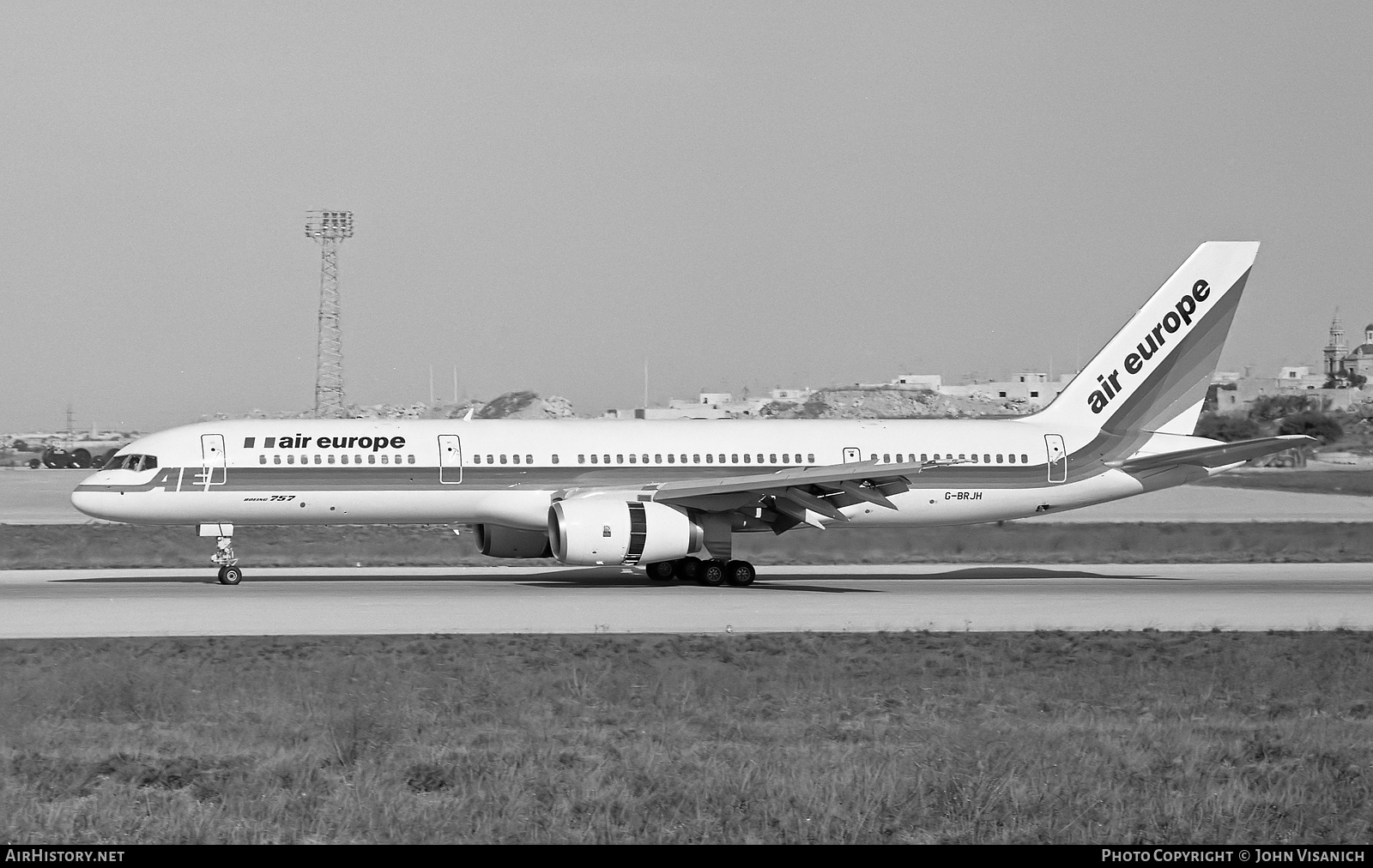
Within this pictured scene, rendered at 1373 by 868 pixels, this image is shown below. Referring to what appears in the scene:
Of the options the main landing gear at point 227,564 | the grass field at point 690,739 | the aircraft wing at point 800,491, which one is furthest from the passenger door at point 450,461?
the grass field at point 690,739

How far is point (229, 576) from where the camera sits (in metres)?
30.1

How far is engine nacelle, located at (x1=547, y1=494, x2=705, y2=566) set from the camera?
2889cm

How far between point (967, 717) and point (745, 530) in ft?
59.0

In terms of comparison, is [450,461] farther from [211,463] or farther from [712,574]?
[712,574]

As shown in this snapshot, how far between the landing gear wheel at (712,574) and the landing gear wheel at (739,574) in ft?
0.38

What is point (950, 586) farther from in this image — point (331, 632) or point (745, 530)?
point (331, 632)

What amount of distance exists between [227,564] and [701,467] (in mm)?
10843

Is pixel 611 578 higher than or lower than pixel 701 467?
lower

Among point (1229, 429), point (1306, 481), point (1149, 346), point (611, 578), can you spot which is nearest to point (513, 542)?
point (611, 578)

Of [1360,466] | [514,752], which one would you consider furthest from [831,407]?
[514,752]

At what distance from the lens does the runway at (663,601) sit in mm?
23266

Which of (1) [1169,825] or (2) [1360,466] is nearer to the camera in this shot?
(1) [1169,825]

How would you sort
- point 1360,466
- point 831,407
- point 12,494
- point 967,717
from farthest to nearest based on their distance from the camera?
point 831,407 < point 1360,466 < point 12,494 < point 967,717

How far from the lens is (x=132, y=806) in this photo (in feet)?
35.8
